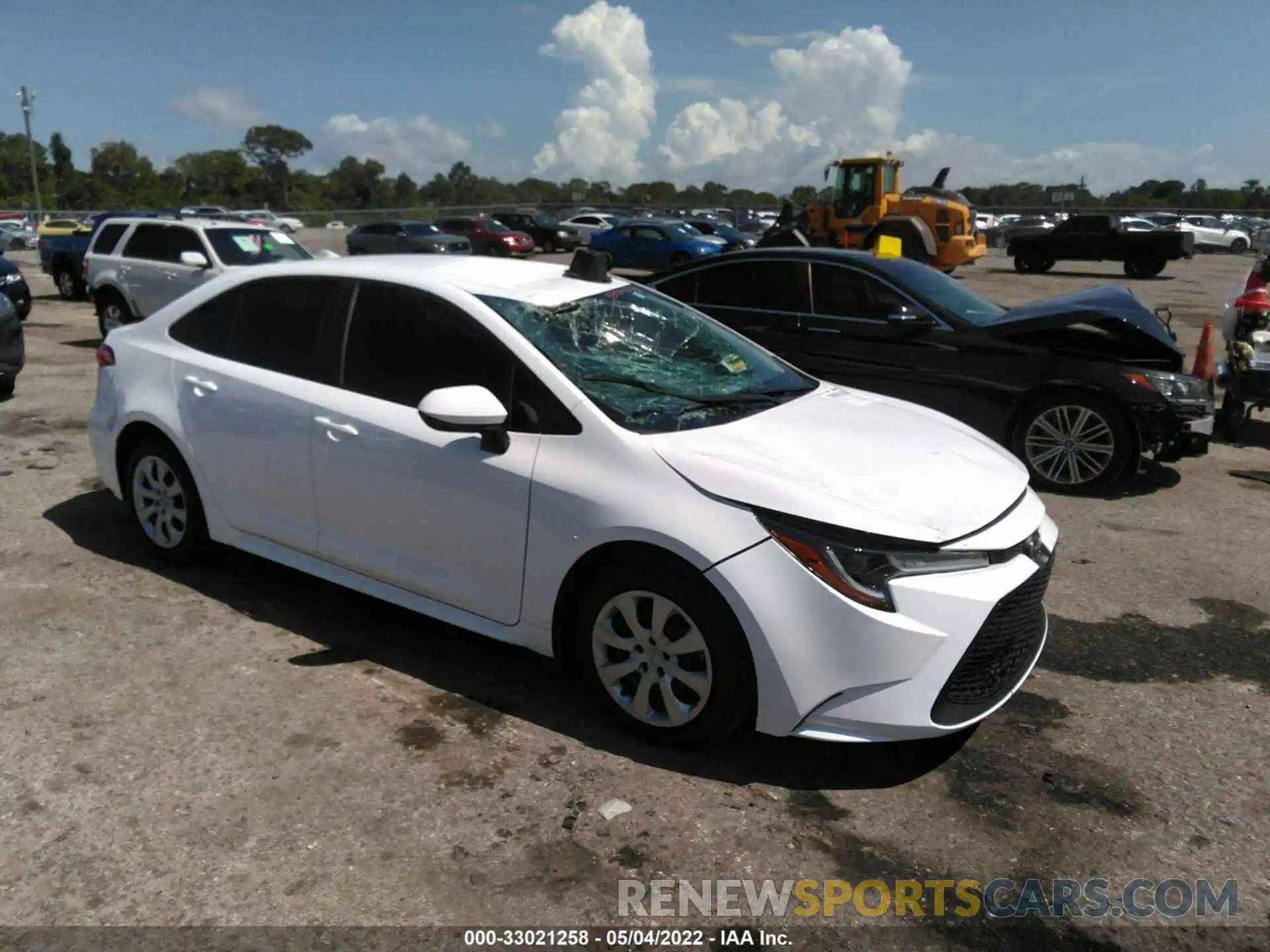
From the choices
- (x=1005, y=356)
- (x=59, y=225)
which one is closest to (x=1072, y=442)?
(x=1005, y=356)

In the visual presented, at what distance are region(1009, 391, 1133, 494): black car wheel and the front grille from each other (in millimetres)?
3687

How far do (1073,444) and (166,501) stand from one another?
18.3 feet

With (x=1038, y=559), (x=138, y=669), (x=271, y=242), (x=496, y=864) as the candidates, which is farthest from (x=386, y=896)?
(x=271, y=242)

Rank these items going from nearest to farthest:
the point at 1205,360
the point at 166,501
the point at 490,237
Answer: the point at 166,501 < the point at 1205,360 < the point at 490,237

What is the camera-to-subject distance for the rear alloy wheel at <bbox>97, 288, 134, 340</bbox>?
12.4 meters

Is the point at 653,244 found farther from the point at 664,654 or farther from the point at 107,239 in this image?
the point at 664,654

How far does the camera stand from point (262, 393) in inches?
169

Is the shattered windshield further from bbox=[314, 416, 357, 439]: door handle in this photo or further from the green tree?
the green tree

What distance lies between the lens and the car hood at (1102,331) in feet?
22.2

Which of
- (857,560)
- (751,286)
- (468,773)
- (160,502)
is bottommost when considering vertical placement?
(468,773)

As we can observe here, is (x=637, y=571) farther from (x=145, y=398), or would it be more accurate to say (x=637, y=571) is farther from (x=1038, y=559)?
(x=145, y=398)

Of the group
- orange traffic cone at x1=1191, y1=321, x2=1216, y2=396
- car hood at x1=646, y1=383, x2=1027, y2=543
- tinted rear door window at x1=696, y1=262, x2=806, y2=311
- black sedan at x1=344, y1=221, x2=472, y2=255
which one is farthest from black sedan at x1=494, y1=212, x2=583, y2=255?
car hood at x1=646, y1=383, x2=1027, y2=543

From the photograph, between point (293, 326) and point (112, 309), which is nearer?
point (293, 326)

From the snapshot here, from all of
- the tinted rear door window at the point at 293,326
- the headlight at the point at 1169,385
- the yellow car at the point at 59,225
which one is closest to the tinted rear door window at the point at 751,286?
the headlight at the point at 1169,385
